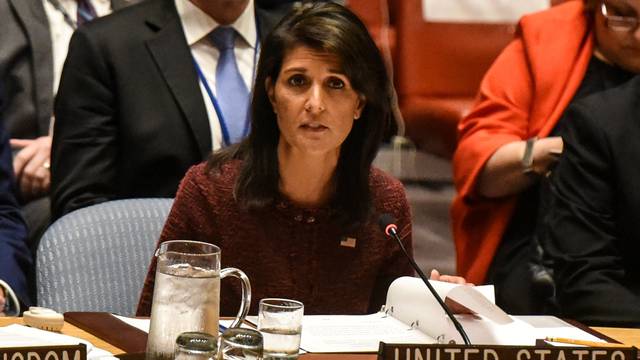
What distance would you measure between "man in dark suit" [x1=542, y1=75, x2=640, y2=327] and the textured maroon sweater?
1.63ft

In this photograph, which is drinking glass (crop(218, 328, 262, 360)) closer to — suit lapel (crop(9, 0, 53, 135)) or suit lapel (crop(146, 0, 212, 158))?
suit lapel (crop(146, 0, 212, 158))

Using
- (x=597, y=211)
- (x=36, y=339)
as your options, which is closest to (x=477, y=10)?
(x=597, y=211)

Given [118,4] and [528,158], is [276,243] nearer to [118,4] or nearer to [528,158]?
[528,158]

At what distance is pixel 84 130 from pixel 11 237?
0.40 metres

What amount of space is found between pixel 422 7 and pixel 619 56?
5.78 feet

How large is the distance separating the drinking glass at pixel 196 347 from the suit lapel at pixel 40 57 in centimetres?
193

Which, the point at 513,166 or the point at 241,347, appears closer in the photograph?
the point at 241,347

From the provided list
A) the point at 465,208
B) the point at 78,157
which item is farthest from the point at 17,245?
the point at 465,208

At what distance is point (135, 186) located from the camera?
3.19 meters

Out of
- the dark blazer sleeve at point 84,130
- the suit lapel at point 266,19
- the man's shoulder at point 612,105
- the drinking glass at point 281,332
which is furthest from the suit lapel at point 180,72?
the drinking glass at point 281,332

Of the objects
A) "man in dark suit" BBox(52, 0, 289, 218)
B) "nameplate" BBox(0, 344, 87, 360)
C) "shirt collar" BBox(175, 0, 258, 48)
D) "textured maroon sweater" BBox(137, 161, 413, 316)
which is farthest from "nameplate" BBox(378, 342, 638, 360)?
"shirt collar" BBox(175, 0, 258, 48)

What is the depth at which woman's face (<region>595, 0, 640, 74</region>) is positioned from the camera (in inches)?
122

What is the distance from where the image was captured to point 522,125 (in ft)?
11.2

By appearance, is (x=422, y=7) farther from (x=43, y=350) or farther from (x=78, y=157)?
(x=43, y=350)
